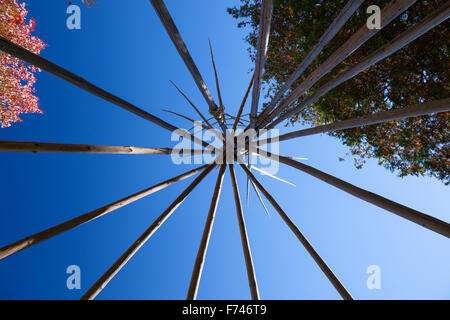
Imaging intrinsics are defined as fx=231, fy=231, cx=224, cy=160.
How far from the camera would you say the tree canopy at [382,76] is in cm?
537

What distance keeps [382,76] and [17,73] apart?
1154 cm

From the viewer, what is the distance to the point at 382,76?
19.6 ft

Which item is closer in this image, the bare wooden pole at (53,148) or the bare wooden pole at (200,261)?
the bare wooden pole at (53,148)

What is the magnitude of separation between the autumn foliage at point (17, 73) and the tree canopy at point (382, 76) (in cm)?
698

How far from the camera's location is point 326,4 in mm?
5766

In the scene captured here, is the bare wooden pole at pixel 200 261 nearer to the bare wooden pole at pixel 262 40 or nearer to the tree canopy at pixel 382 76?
the bare wooden pole at pixel 262 40

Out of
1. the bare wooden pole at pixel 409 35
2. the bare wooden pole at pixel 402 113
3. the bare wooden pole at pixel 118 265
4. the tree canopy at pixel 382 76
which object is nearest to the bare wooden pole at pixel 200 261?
the bare wooden pole at pixel 118 265

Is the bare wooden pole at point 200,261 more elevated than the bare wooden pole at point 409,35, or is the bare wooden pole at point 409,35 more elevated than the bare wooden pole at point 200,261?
the bare wooden pole at point 409,35

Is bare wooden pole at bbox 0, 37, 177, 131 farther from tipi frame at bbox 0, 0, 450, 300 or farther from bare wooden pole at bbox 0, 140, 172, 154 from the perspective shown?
bare wooden pole at bbox 0, 140, 172, 154

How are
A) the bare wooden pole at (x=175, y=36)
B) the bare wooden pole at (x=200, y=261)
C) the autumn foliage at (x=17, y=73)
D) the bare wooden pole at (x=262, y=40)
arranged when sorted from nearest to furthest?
the bare wooden pole at (x=175, y=36)
the bare wooden pole at (x=262, y=40)
the bare wooden pole at (x=200, y=261)
the autumn foliage at (x=17, y=73)

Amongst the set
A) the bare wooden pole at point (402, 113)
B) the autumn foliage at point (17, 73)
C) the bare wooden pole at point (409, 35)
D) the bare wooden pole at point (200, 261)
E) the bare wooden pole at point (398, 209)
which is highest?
the autumn foliage at point (17, 73)

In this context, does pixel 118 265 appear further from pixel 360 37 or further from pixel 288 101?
pixel 360 37
